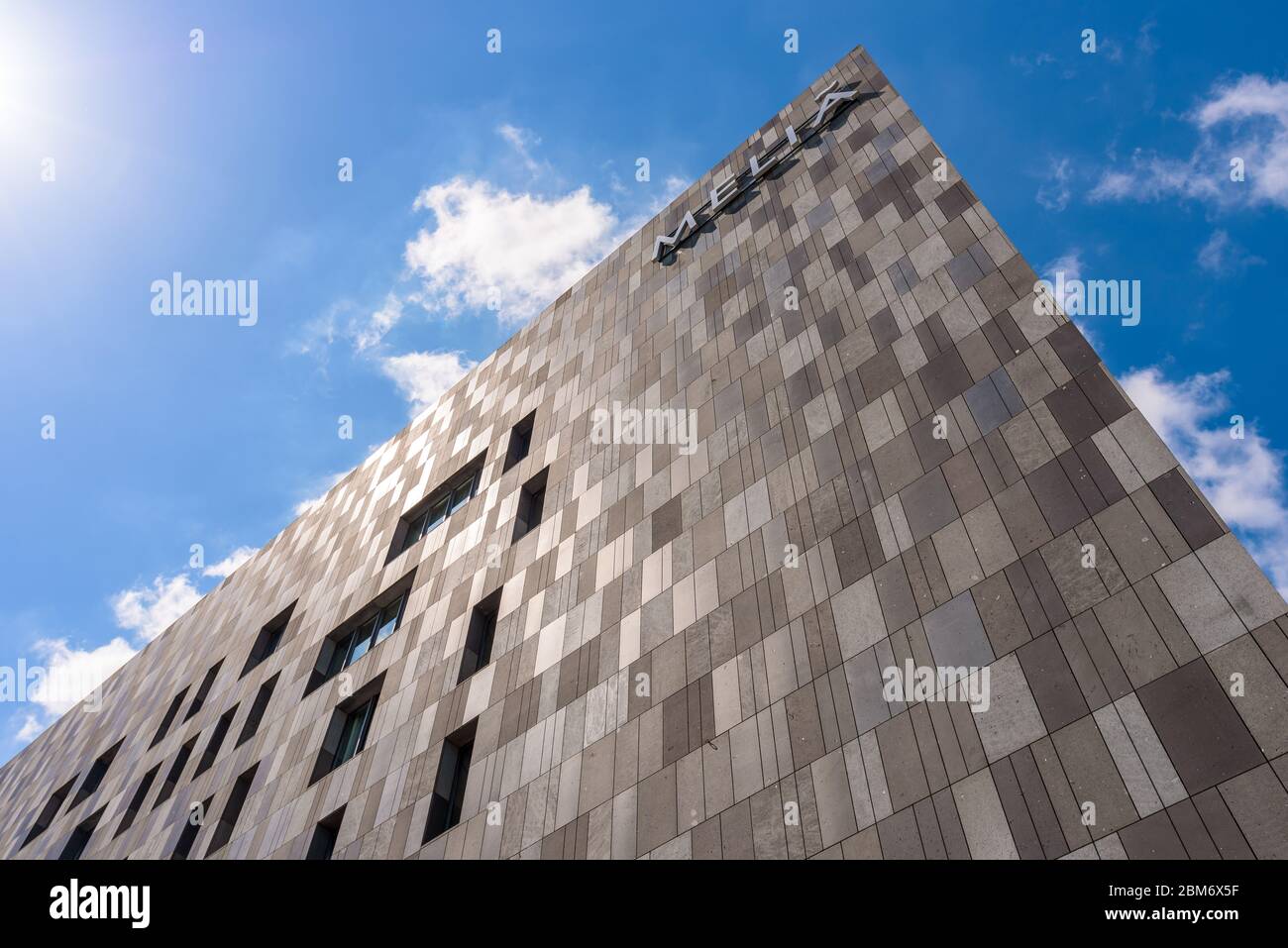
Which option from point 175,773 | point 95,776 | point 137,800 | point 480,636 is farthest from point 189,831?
point 95,776

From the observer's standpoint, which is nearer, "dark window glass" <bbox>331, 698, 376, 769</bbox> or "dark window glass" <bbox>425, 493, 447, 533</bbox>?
"dark window glass" <bbox>331, 698, 376, 769</bbox>

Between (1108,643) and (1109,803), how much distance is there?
7.84 ft

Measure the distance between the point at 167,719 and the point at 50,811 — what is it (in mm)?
11266

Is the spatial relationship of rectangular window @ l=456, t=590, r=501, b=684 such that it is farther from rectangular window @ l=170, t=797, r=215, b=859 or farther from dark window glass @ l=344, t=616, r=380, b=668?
rectangular window @ l=170, t=797, r=215, b=859

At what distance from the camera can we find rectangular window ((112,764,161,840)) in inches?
1315

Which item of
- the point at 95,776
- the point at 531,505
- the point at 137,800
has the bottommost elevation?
the point at 137,800

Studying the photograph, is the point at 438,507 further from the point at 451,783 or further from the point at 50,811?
the point at 50,811

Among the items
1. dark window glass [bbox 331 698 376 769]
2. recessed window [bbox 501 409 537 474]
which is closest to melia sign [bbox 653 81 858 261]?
recessed window [bbox 501 409 537 474]

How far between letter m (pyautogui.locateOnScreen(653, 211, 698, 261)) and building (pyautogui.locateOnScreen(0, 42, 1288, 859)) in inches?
6.6

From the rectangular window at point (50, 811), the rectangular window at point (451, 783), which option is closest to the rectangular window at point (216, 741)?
the rectangular window at point (451, 783)

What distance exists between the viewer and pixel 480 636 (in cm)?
2412

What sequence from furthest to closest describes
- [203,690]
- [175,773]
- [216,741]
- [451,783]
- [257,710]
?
[203,690] < [175,773] < [216,741] < [257,710] < [451,783]
